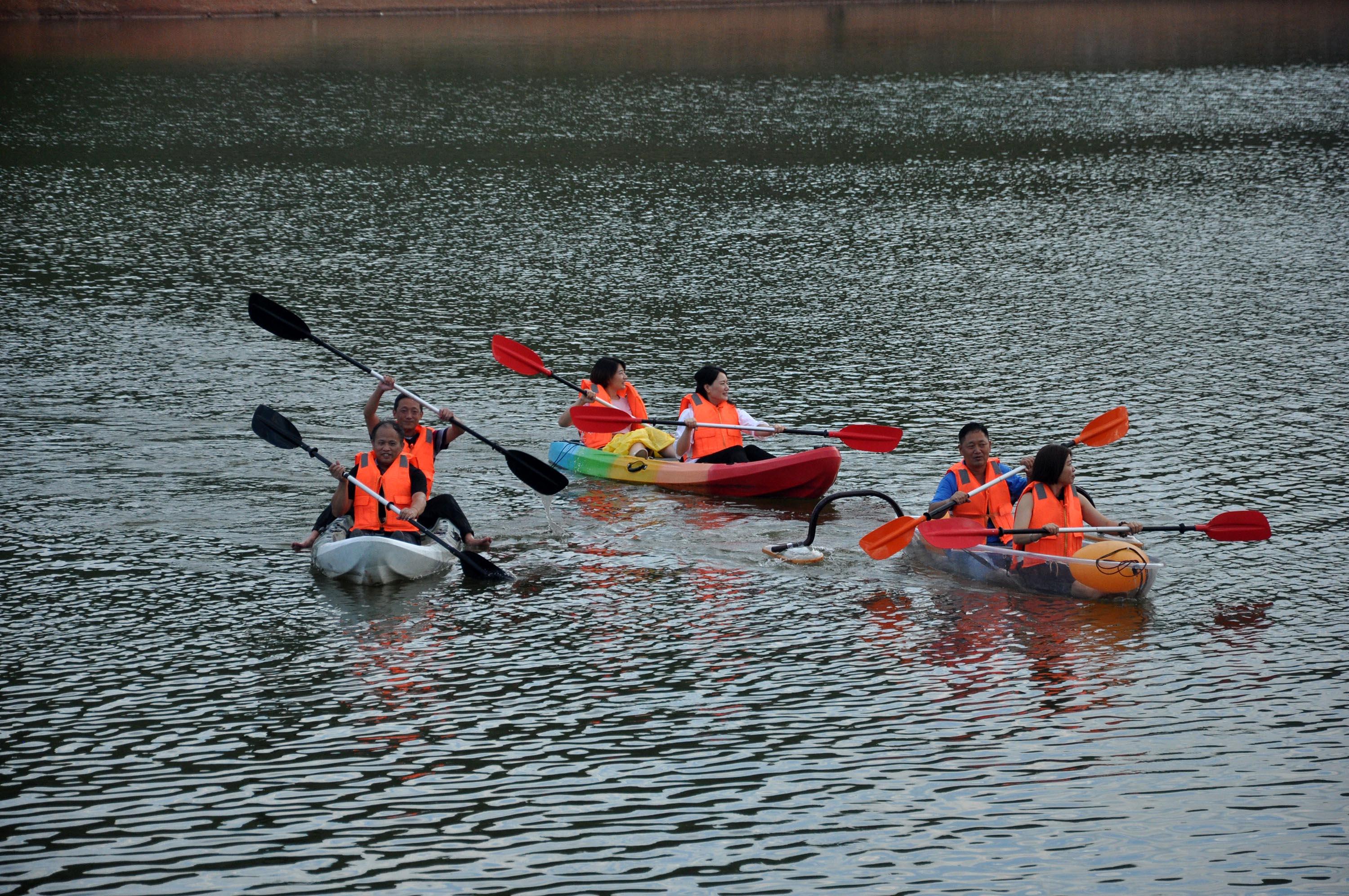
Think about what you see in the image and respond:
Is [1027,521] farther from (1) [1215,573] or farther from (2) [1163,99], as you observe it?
(2) [1163,99]

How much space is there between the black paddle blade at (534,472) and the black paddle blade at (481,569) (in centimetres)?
101

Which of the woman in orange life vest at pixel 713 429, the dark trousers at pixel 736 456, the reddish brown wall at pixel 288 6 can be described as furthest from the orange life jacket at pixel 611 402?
the reddish brown wall at pixel 288 6

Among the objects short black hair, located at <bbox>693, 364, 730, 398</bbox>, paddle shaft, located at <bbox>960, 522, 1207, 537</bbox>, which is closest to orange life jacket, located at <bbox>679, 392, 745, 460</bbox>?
short black hair, located at <bbox>693, 364, 730, 398</bbox>

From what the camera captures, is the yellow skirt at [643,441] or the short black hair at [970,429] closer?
the short black hair at [970,429]

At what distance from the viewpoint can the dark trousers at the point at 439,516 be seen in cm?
1044

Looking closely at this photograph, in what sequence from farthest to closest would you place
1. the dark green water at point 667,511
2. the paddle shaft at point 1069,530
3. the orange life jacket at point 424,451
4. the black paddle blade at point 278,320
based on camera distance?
the black paddle blade at point 278,320
the orange life jacket at point 424,451
the paddle shaft at point 1069,530
the dark green water at point 667,511

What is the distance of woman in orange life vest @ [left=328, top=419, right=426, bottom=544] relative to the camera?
10.1 meters

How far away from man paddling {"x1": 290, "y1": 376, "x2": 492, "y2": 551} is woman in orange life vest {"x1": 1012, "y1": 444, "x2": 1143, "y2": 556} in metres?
3.70

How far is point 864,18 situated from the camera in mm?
49781

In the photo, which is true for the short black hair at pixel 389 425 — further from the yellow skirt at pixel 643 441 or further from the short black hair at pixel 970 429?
the short black hair at pixel 970 429

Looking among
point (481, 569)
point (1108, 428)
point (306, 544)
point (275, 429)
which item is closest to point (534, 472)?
point (481, 569)

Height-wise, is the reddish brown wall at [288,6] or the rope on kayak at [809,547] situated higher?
the reddish brown wall at [288,6]

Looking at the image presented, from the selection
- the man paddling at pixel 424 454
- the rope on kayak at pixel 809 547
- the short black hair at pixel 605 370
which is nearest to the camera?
the rope on kayak at pixel 809 547

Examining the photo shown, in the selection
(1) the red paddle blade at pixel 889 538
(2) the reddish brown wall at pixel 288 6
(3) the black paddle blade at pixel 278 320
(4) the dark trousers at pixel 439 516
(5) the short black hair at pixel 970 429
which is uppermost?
(2) the reddish brown wall at pixel 288 6
